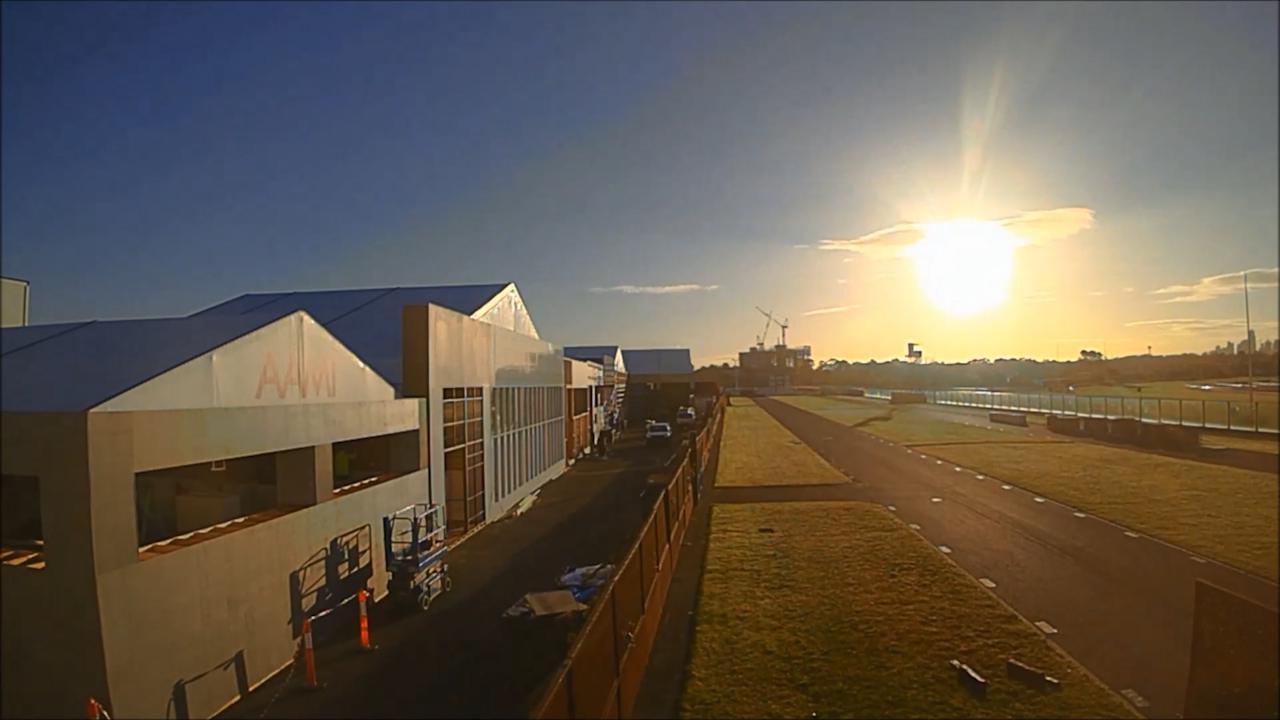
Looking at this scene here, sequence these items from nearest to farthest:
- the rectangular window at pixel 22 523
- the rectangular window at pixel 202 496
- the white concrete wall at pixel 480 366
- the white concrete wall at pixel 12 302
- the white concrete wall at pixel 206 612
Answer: the white concrete wall at pixel 12 302 → the rectangular window at pixel 22 523 → the white concrete wall at pixel 206 612 → the rectangular window at pixel 202 496 → the white concrete wall at pixel 480 366

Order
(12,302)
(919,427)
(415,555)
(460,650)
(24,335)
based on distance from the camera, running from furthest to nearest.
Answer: (919,427) → (415,555) → (460,650) → (24,335) → (12,302)

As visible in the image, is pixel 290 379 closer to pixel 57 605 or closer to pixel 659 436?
pixel 57 605

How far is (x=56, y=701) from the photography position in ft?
18.8

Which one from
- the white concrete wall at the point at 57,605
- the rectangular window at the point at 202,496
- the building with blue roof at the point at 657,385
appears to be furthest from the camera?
the building with blue roof at the point at 657,385

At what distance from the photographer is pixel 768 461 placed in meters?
27.6

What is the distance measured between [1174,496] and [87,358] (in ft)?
49.4

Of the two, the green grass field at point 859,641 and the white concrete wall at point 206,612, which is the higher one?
the white concrete wall at point 206,612

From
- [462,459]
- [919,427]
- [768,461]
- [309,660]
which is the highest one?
[462,459]

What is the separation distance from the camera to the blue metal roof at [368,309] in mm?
16891

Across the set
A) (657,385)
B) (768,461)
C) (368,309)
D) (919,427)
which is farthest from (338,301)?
(657,385)

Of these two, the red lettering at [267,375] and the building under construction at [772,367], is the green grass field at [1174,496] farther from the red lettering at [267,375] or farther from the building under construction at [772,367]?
the building under construction at [772,367]

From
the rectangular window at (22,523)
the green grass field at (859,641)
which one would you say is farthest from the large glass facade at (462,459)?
the rectangular window at (22,523)

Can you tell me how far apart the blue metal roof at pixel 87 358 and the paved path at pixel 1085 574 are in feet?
22.3

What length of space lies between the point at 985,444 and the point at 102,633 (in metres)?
28.9
